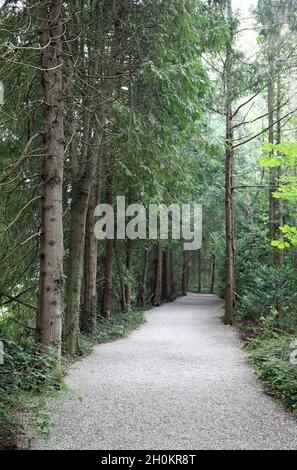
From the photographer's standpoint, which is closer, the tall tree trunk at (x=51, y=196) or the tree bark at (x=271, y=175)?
the tall tree trunk at (x=51, y=196)

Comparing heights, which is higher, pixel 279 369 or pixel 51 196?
pixel 51 196

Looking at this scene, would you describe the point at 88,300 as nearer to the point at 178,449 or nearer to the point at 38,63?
the point at 38,63

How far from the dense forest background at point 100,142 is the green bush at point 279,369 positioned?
34 millimetres

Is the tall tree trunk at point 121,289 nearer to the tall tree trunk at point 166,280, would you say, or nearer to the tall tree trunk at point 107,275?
the tall tree trunk at point 107,275

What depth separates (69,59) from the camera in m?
6.81

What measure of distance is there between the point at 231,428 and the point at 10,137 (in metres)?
5.48

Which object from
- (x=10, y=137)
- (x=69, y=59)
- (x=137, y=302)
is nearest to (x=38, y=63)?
(x=69, y=59)

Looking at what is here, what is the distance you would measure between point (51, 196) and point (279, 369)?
14.0ft

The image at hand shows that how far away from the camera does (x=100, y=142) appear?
8.51 m

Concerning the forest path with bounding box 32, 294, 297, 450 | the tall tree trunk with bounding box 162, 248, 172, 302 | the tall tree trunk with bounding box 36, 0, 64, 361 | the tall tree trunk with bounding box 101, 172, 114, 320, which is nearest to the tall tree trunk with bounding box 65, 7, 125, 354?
the forest path with bounding box 32, 294, 297, 450

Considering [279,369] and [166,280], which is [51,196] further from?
[166,280]

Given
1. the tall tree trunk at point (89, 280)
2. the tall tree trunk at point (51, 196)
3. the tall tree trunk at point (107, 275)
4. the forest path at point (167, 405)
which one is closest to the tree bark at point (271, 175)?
the tall tree trunk at point (107, 275)

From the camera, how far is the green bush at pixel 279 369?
5.48m

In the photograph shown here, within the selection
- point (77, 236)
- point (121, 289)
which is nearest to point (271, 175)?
point (121, 289)
